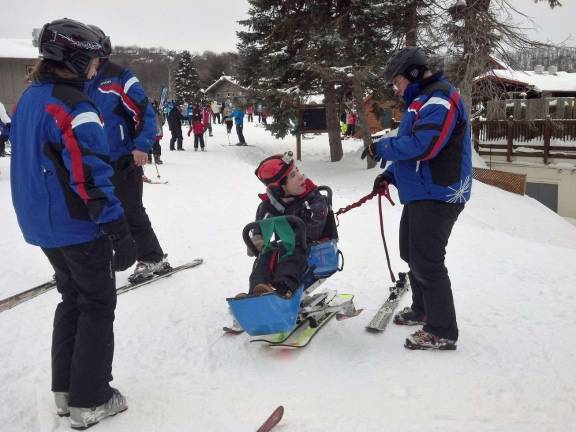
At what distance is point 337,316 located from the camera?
12.8 ft

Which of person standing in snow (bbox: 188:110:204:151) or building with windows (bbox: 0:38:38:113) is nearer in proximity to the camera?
person standing in snow (bbox: 188:110:204:151)

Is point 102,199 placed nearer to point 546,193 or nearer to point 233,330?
point 233,330

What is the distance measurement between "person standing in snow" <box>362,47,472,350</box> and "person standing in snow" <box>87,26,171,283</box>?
7.03 feet

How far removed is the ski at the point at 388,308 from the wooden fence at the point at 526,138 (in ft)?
53.2

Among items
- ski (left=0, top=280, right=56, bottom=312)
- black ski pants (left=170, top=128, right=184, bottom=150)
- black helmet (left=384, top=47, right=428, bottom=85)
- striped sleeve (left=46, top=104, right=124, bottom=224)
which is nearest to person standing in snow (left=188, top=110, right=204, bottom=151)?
black ski pants (left=170, top=128, right=184, bottom=150)

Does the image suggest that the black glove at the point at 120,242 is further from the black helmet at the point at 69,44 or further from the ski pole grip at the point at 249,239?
the ski pole grip at the point at 249,239

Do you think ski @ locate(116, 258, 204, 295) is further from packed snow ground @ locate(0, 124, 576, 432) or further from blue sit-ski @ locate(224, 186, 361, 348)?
blue sit-ski @ locate(224, 186, 361, 348)

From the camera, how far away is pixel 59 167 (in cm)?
231

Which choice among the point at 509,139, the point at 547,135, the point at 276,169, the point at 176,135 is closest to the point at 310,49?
the point at 176,135

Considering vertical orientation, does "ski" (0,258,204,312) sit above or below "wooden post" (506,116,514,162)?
below

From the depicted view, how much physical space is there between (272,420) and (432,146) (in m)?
1.83

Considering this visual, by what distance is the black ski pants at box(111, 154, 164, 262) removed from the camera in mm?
4410

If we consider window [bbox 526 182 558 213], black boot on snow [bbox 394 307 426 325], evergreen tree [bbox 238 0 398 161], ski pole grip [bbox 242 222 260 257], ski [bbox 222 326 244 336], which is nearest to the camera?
ski pole grip [bbox 242 222 260 257]

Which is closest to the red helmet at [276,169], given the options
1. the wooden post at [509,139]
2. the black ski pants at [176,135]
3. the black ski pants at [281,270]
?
the black ski pants at [281,270]
